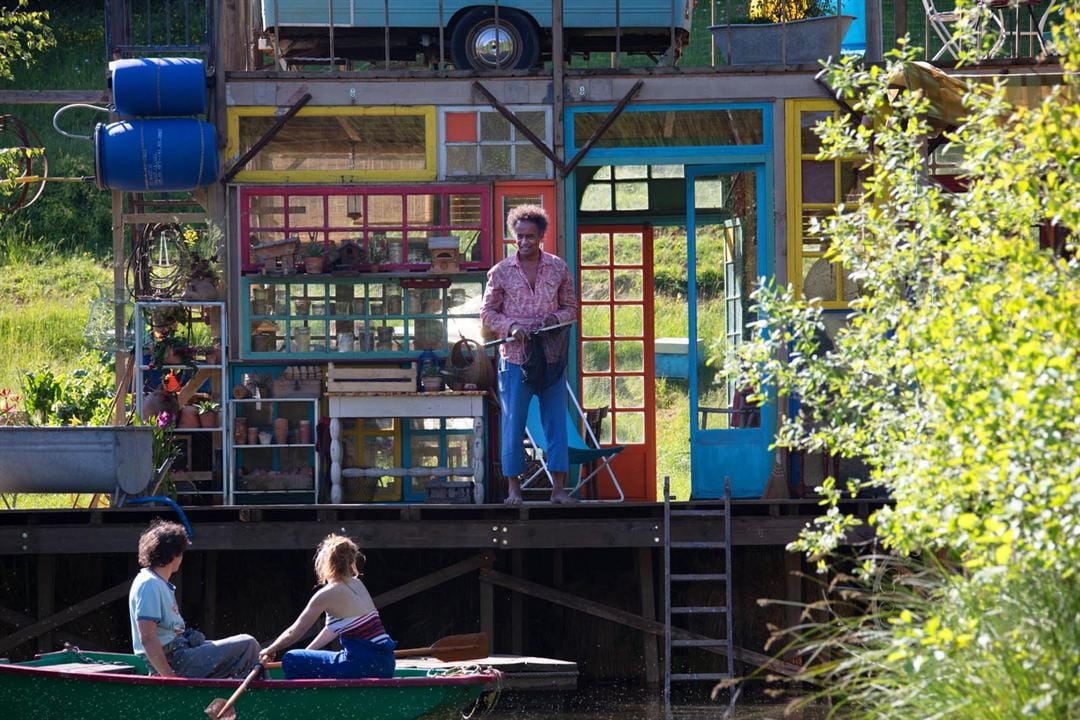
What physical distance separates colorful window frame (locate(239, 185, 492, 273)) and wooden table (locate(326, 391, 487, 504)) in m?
1.00

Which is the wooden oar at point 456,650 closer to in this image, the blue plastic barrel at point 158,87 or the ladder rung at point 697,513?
the ladder rung at point 697,513

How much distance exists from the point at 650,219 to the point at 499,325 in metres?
2.48

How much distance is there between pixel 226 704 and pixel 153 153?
14.4 feet

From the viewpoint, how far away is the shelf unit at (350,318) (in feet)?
39.3

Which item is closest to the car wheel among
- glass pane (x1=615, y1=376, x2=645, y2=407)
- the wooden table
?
glass pane (x1=615, y1=376, x2=645, y2=407)

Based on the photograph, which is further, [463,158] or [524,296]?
[463,158]

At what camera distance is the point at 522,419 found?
10.9 meters

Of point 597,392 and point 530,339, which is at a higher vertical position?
point 530,339

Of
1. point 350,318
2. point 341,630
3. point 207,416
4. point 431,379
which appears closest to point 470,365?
point 431,379

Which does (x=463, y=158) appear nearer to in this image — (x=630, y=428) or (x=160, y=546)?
(x=630, y=428)

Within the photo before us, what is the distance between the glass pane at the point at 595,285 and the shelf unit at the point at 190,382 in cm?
250

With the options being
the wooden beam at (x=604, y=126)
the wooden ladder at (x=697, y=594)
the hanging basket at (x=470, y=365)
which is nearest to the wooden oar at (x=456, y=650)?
the wooden ladder at (x=697, y=594)

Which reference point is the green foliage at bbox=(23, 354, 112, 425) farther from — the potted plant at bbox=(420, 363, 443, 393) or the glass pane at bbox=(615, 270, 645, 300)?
the glass pane at bbox=(615, 270, 645, 300)

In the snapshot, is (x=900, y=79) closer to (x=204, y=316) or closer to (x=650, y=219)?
(x=650, y=219)
